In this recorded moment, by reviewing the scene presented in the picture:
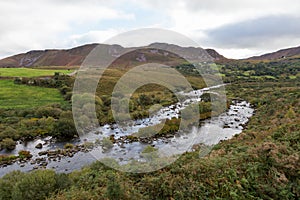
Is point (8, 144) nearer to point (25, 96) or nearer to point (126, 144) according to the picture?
point (126, 144)

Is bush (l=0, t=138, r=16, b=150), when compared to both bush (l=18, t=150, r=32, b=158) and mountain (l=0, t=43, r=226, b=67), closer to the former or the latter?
bush (l=18, t=150, r=32, b=158)

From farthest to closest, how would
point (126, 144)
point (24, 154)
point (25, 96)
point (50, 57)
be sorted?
point (50, 57) → point (25, 96) → point (126, 144) → point (24, 154)

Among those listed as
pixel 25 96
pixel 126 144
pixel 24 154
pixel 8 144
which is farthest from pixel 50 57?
pixel 126 144

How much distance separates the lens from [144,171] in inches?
502

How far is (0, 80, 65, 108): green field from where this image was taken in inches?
1570

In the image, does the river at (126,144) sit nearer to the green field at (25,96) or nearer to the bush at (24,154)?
the bush at (24,154)

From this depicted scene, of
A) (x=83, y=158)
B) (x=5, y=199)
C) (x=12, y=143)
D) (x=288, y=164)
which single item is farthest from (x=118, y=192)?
(x=12, y=143)

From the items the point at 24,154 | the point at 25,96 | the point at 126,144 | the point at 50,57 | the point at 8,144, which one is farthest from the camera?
the point at 50,57

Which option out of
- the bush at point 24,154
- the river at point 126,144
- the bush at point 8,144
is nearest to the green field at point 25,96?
the bush at point 8,144

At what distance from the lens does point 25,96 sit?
145ft

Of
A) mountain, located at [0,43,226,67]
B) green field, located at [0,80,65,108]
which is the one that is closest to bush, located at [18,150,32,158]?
green field, located at [0,80,65,108]

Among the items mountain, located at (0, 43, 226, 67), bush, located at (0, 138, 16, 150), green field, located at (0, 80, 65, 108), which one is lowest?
bush, located at (0, 138, 16, 150)

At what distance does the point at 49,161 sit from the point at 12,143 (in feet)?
22.2

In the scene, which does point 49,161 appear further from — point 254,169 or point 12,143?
point 254,169
